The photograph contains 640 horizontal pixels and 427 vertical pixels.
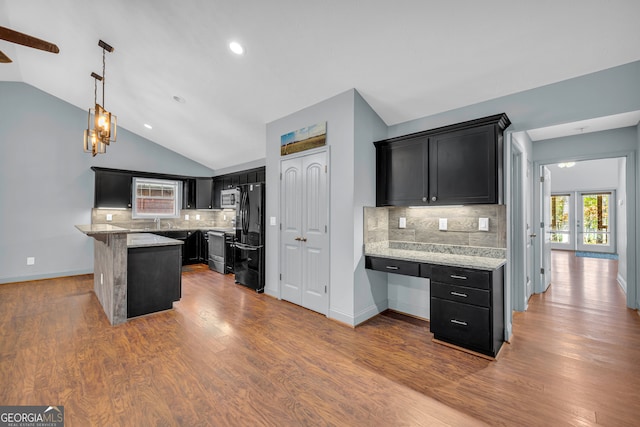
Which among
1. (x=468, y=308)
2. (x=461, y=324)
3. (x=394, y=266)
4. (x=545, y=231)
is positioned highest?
(x=545, y=231)

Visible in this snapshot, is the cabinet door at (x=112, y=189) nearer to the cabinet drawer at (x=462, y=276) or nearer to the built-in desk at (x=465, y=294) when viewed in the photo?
the built-in desk at (x=465, y=294)

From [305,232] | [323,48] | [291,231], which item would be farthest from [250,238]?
[323,48]

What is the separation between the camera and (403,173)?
326cm

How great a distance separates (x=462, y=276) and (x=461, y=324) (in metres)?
0.46

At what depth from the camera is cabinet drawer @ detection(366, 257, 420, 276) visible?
2.90 metres

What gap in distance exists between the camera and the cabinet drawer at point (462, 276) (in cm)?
242

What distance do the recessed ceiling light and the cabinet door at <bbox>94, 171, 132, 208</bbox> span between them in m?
4.55

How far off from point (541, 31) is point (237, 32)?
2.71m

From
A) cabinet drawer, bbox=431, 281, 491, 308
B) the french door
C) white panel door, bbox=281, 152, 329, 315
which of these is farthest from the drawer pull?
the french door

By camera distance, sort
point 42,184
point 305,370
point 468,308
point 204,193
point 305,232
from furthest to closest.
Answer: point 204,193 → point 42,184 → point 305,232 → point 468,308 → point 305,370

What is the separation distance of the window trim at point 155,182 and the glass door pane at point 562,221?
12.1 meters

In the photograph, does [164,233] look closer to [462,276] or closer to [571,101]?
[462,276]

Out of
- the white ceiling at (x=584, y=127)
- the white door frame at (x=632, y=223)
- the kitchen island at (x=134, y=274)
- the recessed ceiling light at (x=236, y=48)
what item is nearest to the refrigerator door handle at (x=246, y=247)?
the kitchen island at (x=134, y=274)

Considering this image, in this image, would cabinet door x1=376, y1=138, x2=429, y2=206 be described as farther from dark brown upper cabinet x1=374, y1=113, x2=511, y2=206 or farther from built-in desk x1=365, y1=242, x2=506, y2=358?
built-in desk x1=365, y1=242, x2=506, y2=358
